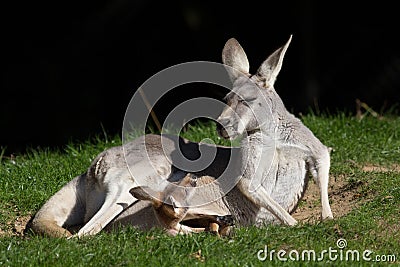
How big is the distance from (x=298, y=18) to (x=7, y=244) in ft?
29.2

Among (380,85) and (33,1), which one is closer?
(380,85)

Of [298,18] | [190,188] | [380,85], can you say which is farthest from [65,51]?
[190,188]

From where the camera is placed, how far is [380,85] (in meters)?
12.4

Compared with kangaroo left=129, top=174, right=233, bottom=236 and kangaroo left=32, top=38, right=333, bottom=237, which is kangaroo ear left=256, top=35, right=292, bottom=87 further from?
kangaroo left=129, top=174, right=233, bottom=236

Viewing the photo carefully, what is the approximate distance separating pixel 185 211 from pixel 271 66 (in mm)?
1110

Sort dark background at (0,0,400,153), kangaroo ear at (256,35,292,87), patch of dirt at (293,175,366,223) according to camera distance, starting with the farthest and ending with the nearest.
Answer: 1. dark background at (0,0,400,153)
2. patch of dirt at (293,175,366,223)
3. kangaroo ear at (256,35,292,87)

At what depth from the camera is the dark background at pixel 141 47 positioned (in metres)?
13.1

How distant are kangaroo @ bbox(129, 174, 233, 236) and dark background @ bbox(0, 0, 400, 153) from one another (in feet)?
23.2

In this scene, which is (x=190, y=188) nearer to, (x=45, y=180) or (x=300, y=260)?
(x=300, y=260)

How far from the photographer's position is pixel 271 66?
19.2 feet
